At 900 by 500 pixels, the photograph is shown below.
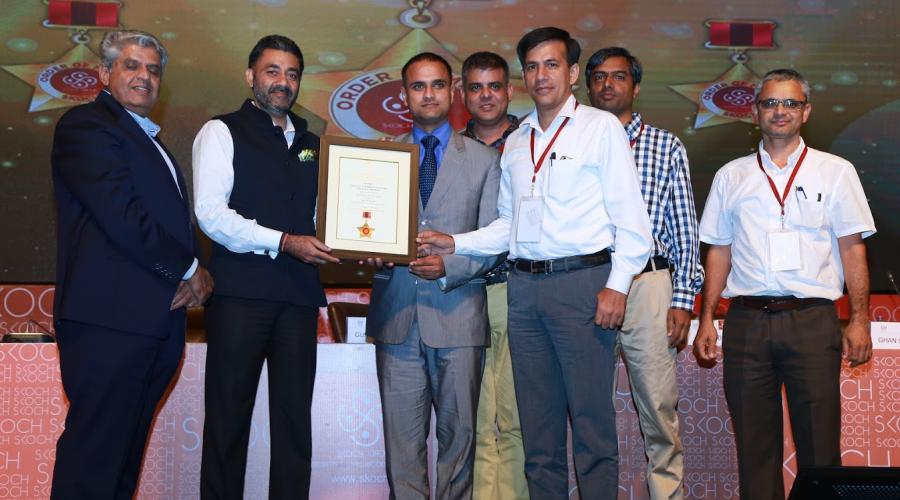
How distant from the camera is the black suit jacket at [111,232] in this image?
2727 mm

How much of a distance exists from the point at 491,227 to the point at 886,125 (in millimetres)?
4208

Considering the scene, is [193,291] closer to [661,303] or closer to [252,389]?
[252,389]

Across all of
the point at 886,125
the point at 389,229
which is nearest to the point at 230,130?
the point at 389,229

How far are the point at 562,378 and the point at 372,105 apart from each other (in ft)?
11.2

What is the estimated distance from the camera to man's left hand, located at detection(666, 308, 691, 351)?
3295 mm

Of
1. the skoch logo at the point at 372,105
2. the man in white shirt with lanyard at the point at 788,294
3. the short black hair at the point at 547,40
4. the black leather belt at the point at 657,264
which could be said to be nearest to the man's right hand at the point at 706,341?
the man in white shirt with lanyard at the point at 788,294

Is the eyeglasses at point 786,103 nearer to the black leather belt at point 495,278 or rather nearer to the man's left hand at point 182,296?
the black leather belt at point 495,278

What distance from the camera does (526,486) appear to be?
11.0 feet

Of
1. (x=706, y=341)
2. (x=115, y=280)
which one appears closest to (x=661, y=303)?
(x=706, y=341)

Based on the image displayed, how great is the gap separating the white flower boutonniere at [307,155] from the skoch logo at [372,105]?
8.78 ft

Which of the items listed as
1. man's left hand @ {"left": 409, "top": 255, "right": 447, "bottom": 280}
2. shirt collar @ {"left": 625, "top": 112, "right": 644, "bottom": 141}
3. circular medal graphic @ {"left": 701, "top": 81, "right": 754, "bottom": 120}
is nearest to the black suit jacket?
man's left hand @ {"left": 409, "top": 255, "right": 447, "bottom": 280}

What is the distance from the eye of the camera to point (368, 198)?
3.09 metres

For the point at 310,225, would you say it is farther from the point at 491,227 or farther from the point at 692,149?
the point at 692,149

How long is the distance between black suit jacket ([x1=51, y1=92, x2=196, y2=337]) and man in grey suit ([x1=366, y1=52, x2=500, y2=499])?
2.50 feet
